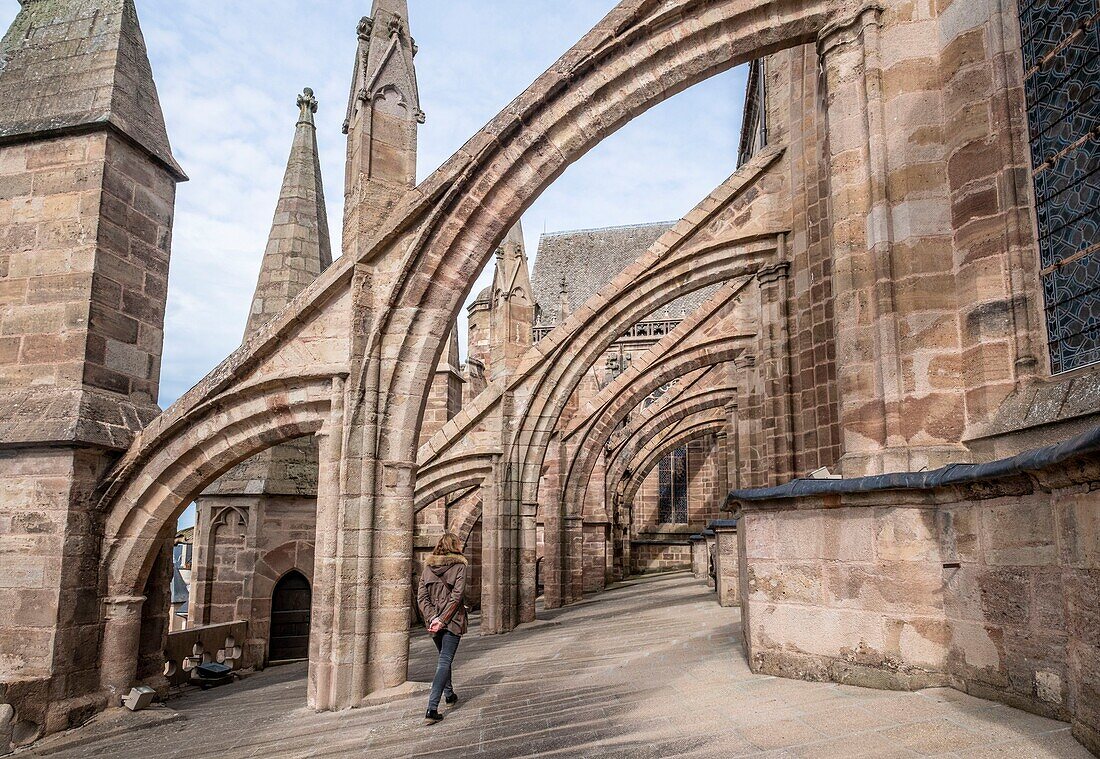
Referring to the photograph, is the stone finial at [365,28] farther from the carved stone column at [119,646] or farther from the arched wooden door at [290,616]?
the arched wooden door at [290,616]

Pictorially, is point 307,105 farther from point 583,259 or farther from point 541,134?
point 583,259

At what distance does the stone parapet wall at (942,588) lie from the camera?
114 inches

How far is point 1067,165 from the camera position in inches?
160

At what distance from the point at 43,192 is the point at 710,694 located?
21.1 feet

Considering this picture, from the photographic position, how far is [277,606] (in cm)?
970

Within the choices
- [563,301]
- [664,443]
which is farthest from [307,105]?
[563,301]

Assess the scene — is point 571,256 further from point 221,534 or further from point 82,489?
point 82,489

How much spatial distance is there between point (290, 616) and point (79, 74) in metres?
6.36

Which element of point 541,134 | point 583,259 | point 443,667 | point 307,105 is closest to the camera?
point 443,667

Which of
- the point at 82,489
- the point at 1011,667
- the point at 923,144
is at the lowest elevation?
the point at 1011,667

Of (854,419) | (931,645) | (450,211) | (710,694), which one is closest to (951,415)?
(854,419)

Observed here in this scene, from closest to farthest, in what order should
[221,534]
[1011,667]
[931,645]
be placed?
[1011,667]
[931,645]
[221,534]

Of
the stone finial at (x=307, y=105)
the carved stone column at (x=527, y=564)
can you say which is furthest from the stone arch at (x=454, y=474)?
the stone finial at (x=307, y=105)

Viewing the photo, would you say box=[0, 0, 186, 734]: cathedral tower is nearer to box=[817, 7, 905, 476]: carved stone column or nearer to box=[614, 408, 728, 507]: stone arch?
box=[817, 7, 905, 476]: carved stone column
